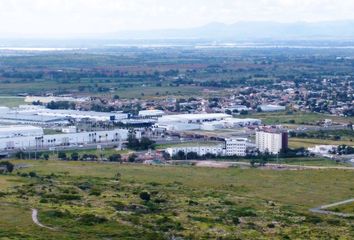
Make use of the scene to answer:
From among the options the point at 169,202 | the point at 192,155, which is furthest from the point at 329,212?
the point at 192,155

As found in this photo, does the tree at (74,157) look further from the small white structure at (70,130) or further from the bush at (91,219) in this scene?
the bush at (91,219)

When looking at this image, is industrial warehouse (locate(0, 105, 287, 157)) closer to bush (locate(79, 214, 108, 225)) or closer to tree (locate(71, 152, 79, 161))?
tree (locate(71, 152, 79, 161))

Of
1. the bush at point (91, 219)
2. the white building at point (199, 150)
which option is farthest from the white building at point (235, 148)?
the bush at point (91, 219)

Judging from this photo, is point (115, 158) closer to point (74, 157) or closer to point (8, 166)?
point (74, 157)

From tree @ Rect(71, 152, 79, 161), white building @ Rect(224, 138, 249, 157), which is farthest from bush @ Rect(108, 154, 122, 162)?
white building @ Rect(224, 138, 249, 157)

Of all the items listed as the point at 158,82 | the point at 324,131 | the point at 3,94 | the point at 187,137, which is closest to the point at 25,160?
the point at 187,137

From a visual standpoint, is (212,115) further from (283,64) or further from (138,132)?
(283,64)
